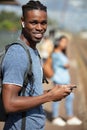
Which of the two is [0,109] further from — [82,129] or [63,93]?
[82,129]

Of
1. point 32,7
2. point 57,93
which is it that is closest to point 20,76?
point 57,93

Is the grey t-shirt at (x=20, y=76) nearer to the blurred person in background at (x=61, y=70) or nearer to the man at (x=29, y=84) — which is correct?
the man at (x=29, y=84)

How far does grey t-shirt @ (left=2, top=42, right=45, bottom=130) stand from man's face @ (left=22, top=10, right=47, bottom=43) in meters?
0.10

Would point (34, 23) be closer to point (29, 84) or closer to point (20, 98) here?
point (29, 84)

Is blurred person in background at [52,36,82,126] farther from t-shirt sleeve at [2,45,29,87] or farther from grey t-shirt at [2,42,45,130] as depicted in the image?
t-shirt sleeve at [2,45,29,87]

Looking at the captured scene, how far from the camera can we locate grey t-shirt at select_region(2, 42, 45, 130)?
2.99 metres

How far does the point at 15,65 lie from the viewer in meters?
2.99

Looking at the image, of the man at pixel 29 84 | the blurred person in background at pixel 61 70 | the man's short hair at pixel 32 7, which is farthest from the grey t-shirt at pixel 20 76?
the blurred person in background at pixel 61 70

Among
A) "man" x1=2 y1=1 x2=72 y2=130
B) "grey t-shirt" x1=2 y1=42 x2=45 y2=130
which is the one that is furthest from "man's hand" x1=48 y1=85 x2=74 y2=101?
"grey t-shirt" x1=2 y1=42 x2=45 y2=130

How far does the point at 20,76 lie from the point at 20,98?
5.7 inches

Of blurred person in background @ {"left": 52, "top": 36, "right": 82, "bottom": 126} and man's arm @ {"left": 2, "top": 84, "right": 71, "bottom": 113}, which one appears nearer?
man's arm @ {"left": 2, "top": 84, "right": 71, "bottom": 113}

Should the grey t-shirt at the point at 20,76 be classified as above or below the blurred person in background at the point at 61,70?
above

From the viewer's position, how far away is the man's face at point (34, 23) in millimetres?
3211

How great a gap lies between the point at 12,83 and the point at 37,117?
1.29ft
